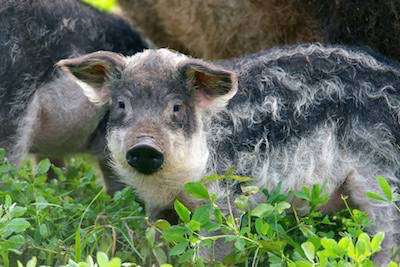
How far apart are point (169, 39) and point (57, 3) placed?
1.34 meters

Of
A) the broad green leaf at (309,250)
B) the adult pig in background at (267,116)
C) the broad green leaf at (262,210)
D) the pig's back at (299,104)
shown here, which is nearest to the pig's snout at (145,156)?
the adult pig in background at (267,116)

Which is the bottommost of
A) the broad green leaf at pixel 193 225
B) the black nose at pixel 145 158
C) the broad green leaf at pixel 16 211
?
the broad green leaf at pixel 16 211

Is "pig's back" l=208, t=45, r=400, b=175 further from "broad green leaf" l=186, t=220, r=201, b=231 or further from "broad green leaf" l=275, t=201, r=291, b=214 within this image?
"broad green leaf" l=186, t=220, r=201, b=231

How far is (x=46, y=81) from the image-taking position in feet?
20.4

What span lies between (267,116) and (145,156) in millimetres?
903

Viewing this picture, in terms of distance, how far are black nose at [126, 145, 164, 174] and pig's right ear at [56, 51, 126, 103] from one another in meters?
0.57

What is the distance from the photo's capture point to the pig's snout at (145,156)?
452cm

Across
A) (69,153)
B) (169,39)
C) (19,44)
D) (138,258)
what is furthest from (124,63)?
(169,39)

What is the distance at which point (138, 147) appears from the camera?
451cm

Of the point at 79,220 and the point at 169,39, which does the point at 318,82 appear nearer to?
the point at 79,220

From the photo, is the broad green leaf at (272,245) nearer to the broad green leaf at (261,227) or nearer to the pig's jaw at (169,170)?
the broad green leaf at (261,227)

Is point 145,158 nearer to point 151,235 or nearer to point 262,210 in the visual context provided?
point 151,235

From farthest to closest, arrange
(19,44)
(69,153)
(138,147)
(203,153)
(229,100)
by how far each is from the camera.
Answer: (69,153), (19,44), (229,100), (203,153), (138,147)

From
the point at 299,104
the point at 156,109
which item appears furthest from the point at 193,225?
the point at 299,104
